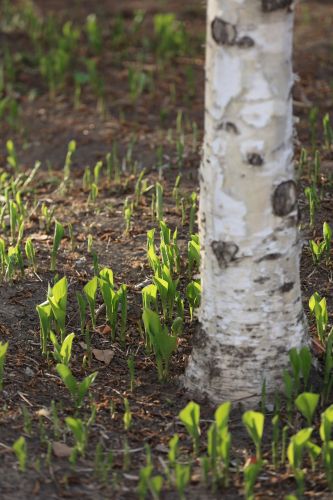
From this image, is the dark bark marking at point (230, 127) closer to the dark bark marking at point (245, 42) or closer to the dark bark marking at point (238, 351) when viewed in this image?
the dark bark marking at point (245, 42)

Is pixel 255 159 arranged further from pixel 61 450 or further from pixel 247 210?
pixel 61 450

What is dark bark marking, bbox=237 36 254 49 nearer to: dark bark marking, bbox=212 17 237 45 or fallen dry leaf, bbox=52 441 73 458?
dark bark marking, bbox=212 17 237 45

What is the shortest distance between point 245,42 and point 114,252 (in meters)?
1.67

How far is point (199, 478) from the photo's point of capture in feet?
9.25

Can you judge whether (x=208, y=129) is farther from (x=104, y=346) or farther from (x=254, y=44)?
(x=104, y=346)

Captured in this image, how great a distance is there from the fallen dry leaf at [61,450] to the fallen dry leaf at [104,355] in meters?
0.58

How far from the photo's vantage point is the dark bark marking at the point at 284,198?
9.53 feet

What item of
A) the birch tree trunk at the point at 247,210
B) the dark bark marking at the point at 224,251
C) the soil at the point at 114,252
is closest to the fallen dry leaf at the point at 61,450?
the soil at the point at 114,252

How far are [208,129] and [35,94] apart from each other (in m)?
3.73

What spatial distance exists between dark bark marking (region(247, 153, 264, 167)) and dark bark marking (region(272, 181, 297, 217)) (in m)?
0.10

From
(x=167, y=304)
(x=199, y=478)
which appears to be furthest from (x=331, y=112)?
(x=199, y=478)

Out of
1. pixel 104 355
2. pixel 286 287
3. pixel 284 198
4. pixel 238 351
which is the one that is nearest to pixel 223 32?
pixel 284 198

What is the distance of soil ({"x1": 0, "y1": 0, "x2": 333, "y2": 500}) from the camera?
9.34 ft

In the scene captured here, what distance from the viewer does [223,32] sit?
278 cm
